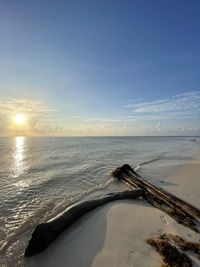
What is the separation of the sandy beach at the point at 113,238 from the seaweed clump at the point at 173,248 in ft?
0.59

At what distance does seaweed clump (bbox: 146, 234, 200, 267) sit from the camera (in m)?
4.68

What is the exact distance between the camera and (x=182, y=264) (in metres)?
4.59

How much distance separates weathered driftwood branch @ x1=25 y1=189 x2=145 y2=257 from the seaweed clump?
2769 millimetres

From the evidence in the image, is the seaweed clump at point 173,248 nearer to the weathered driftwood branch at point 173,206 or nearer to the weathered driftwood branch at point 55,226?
the weathered driftwood branch at point 173,206

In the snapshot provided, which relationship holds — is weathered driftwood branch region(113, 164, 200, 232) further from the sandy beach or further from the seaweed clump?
the seaweed clump

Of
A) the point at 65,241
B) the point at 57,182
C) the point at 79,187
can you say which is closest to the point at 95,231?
the point at 65,241

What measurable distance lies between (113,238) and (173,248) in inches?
66.4

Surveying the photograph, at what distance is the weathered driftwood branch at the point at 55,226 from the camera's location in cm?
548

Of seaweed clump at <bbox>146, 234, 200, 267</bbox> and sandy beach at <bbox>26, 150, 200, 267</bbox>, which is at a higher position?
seaweed clump at <bbox>146, 234, 200, 267</bbox>

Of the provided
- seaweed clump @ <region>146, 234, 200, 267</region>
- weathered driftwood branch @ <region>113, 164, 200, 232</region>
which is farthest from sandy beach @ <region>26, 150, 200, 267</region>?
weathered driftwood branch @ <region>113, 164, 200, 232</region>

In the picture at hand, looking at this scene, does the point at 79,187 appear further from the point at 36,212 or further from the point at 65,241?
the point at 65,241

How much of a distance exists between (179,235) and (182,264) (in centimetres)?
144

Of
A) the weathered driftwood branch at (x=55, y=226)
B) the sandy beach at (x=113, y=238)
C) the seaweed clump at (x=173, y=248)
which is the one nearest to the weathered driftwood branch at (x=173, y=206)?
the sandy beach at (x=113, y=238)

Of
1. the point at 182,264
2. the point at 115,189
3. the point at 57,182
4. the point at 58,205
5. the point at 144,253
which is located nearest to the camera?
the point at 182,264
